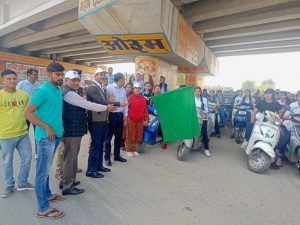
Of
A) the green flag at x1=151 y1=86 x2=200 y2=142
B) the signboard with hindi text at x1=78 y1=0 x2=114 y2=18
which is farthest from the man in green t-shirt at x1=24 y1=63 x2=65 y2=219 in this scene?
the signboard with hindi text at x1=78 y1=0 x2=114 y2=18

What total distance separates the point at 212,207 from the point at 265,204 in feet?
3.01

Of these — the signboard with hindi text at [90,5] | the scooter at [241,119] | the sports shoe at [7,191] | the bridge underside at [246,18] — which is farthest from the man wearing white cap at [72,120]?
the bridge underside at [246,18]

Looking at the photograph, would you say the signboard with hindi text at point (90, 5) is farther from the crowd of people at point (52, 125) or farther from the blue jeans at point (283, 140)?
the blue jeans at point (283, 140)

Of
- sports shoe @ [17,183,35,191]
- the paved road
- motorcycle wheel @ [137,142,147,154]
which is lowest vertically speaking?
the paved road

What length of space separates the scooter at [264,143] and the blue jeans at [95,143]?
332 centimetres

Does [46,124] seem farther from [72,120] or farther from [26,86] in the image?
[26,86]

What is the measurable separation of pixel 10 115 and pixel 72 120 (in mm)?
944

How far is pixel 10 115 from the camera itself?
10.8ft

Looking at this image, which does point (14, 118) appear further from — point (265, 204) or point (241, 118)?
point (241, 118)

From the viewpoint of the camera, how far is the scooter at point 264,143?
15.4ft

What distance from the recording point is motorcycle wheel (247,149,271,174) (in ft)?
15.4

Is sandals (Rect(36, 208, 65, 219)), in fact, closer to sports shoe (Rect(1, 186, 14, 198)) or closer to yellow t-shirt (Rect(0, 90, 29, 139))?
sports shoe (Rect(1, 186, 14, 198))

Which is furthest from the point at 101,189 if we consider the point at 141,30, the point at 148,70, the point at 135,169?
the point at 148,70

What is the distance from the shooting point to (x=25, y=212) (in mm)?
2881
